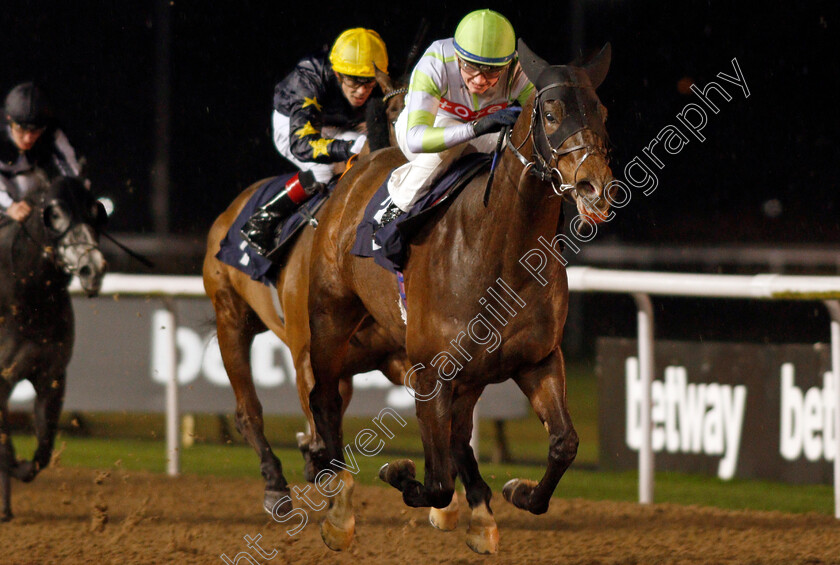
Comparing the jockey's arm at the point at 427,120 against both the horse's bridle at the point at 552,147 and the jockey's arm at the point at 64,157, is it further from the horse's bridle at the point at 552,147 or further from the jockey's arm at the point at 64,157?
the jockey's arm at the point at 64,157

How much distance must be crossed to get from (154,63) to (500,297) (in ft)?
52.6

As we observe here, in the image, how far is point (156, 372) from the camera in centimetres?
704

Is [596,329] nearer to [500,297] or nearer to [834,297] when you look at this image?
[834,297]

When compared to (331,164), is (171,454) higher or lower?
lower

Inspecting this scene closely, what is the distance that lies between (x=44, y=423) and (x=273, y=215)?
1582mm

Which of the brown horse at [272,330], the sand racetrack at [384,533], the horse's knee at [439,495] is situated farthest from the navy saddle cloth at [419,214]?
the sand racetrack at [384,533]

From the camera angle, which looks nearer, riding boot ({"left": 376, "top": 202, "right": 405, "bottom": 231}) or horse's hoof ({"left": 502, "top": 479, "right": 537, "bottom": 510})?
horse's hoof ({"left": 502, "top": 479, "right": 537, "bottom": 510})

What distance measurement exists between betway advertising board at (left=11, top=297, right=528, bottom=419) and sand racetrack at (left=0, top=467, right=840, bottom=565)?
858 millimetres

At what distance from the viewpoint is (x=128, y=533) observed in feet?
16.5

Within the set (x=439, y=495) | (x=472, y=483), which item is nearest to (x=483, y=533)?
(x=472, y=483)

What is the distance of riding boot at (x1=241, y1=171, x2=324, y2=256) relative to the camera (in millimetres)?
5176

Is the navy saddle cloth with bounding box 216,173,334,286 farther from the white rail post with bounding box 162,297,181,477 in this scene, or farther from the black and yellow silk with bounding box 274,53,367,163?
the white rail post with bounding box 162,297,181,477

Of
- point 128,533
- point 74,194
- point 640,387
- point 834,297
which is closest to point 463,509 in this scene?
point 640,387

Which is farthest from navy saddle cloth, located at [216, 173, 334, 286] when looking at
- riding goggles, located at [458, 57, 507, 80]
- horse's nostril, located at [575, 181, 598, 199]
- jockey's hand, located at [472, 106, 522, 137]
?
horse's nostril, located at [575, 181, 598, 199]
